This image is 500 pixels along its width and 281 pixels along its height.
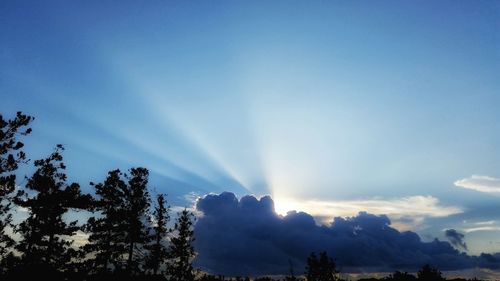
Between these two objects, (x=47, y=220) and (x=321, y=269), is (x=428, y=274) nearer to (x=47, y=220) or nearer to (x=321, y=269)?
(x=321, y=269)

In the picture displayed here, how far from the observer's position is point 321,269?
83750mm

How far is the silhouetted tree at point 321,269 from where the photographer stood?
83688mm

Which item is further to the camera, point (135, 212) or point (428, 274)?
point (428, 274)

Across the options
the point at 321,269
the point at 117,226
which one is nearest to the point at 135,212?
the point at 117,226

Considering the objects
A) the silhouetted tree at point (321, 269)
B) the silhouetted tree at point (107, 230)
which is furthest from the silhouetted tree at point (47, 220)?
the silhouetted tree at point (321, 269)

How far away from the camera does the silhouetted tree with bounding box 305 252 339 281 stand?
275 ft

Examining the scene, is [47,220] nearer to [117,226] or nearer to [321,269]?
[117,226]

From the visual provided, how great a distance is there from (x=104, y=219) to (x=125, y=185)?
14.0 ft

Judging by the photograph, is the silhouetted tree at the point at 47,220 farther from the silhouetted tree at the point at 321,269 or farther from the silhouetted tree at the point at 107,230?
the silhouetted tree at the point at 321,269

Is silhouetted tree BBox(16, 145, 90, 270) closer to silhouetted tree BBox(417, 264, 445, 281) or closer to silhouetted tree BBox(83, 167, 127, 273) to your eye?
silhouetted tree BBox(83, 167, 127, 273)

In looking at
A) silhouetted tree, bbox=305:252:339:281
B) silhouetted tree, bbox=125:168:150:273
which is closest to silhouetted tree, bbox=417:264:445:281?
silhouetted tree, bbox=305:252:339:281

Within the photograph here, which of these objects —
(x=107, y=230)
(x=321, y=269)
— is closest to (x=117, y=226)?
(x=107, y=230)

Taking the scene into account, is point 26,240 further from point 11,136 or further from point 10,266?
point 11,136

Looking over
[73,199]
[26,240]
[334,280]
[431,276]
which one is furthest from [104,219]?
[431,276]
